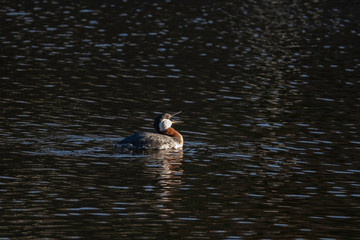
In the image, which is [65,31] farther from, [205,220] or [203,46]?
[205,220]

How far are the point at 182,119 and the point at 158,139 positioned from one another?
419cm

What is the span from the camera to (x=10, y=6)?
173ft

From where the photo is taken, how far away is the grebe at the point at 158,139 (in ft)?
Answer: 78.8

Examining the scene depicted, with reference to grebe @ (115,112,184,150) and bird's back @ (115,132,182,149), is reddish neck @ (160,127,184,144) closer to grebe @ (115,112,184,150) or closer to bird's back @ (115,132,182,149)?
grebe @ (115,112,184,150)

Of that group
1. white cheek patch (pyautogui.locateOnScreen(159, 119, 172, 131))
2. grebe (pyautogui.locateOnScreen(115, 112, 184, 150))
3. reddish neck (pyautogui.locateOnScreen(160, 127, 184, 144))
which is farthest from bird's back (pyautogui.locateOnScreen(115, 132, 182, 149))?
white cheek patch (pyautogui.locateOnScreen(159, 119, 172, 131))

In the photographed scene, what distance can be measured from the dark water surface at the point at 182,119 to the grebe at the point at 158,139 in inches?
13.6

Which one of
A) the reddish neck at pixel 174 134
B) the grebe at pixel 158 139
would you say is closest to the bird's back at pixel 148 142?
the grebe at pixel 158 139

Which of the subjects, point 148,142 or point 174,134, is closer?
point 148,142

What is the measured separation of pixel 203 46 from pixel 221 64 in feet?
15.1

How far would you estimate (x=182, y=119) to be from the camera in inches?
1139

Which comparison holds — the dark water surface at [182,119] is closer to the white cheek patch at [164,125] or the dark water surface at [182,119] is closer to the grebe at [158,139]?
the grebe at [158,139]

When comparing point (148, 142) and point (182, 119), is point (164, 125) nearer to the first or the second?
point (148, 142)

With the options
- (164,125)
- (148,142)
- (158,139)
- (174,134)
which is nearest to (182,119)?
(164,125)

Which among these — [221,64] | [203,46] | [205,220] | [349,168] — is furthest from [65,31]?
[205,220]
